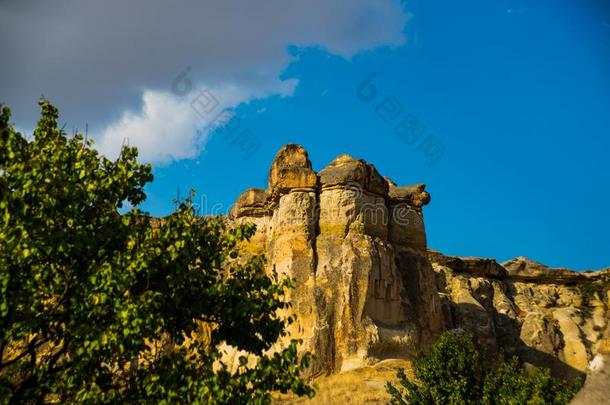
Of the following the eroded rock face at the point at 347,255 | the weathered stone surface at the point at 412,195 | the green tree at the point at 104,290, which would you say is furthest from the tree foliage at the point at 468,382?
the weathered stone surface at the point at 412,195

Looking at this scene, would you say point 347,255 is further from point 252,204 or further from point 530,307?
point 530,307

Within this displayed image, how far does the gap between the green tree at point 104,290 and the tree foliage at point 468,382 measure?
8458mm

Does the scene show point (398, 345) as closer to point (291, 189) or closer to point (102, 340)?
point (291, 189)

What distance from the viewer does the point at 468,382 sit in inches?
759

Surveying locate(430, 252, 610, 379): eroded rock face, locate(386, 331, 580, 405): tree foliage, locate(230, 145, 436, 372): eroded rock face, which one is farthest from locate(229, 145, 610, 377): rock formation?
locate(386, 331, 580, 405): tree foliage

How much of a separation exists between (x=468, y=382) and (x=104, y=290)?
13.3 meters

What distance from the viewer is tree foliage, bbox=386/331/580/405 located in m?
17.0

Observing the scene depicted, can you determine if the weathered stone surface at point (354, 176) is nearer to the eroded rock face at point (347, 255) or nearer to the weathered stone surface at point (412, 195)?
the eroded rock face at point (347, 255)

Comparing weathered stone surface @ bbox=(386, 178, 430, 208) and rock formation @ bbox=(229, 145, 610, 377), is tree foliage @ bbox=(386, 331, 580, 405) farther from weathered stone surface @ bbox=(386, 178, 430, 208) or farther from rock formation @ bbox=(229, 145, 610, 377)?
weathered stone surface @ bbox=(386, 178, 430, 208)

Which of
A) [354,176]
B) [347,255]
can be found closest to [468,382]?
[347,255]

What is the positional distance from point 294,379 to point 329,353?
19331 mm

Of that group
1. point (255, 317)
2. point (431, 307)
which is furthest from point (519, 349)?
point (255, 317)

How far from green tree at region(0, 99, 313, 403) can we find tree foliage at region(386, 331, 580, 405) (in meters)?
8.46

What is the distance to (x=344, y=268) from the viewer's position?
3219 cm
